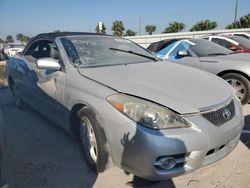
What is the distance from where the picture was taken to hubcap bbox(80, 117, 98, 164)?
9.36 ft

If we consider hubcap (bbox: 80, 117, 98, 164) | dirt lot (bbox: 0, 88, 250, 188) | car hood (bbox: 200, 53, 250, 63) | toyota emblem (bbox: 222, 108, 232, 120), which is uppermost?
car hood (bbox: 200, 53, 250, 63)

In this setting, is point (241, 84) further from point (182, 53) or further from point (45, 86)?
point (45, 86)

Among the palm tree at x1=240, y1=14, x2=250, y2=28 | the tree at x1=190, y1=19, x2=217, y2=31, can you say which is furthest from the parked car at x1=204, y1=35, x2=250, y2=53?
the tree at x1=190, y1=19, x2=217, y2=31

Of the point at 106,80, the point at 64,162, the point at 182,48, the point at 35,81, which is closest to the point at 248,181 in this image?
the point at 106,80

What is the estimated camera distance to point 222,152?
256 centimetres

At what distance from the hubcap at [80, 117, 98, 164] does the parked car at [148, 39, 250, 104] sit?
3215 millimetres

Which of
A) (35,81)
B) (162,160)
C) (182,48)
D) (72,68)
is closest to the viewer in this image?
(162,160)

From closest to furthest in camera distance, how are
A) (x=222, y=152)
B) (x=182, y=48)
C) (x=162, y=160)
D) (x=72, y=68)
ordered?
1. (x=162, y=160)
2. (x=222, y=152)
3. (x=72, y=68)
4. (x=182, y=48)

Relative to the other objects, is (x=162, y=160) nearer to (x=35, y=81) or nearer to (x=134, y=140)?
(x=134, y=140)

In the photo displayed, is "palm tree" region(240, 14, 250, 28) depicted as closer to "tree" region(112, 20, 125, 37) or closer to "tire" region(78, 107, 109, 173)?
"tree" region(112, 20, 125, 37)

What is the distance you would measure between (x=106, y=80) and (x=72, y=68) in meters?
0.61

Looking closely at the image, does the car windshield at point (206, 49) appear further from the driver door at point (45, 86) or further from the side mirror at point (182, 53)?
the driver door at point (45, 86)

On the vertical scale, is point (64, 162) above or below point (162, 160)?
below

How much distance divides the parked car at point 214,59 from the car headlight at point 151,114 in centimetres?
319
